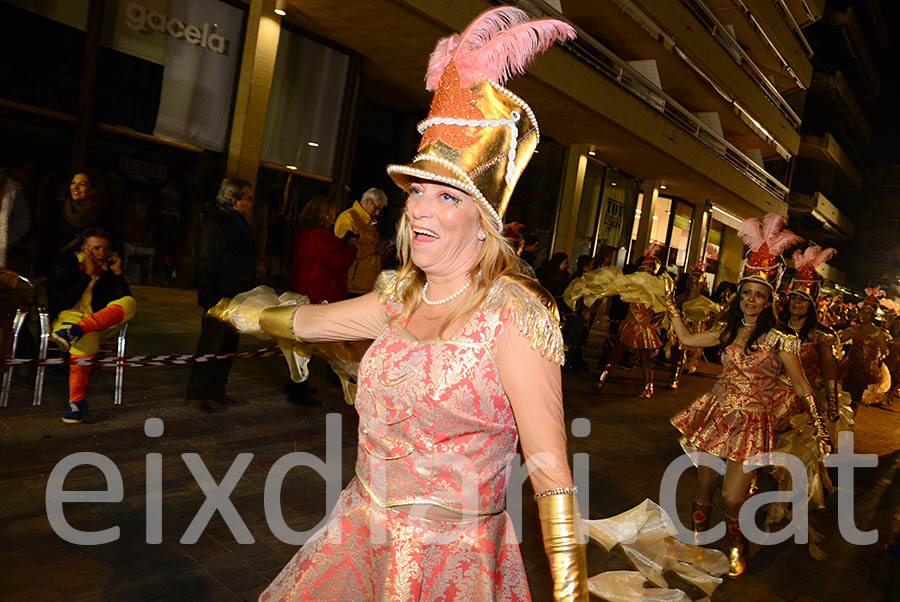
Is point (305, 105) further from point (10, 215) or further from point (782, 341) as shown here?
point (782, 341)

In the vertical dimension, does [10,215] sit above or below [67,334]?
above

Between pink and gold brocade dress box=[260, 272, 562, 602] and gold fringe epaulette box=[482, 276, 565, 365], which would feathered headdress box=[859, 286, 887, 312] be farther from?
pink and gold brocade dress box=[260, 272, 562, 602]

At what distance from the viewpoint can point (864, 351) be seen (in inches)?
595

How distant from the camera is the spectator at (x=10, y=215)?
5.45 m

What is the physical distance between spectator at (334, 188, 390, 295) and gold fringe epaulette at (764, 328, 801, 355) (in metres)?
4.22

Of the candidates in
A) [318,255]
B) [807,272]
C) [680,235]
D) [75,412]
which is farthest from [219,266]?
[680,235]

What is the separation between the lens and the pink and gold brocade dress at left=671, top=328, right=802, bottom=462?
4.63 metres

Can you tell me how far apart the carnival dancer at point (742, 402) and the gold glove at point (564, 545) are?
11.4ft

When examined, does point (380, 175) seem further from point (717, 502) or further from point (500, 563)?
point (500, 563)

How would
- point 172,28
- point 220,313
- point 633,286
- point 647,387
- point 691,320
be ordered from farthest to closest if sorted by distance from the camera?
point 691,320
point 647,387
point 172,28
point 633,286
point 220,313

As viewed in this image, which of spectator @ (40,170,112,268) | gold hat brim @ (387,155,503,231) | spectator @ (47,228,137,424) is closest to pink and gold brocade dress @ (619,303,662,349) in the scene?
spectator @ (47,228,137,424)

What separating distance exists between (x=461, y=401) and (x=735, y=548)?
381cm

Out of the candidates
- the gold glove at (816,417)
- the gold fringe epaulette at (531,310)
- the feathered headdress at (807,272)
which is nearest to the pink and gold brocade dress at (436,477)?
the gold fringe epaulette at (531,310)

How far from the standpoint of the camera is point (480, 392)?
172 cm
